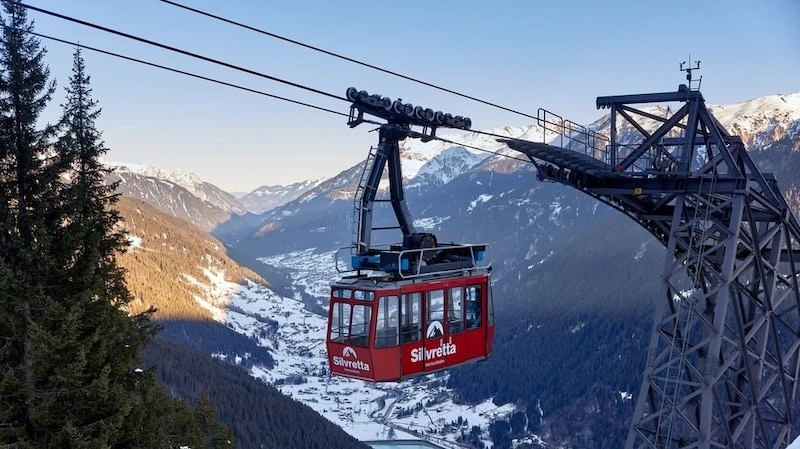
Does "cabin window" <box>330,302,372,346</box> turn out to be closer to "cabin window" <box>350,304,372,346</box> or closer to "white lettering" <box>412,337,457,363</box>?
"cabin window" <box>350,304,372,346</box>

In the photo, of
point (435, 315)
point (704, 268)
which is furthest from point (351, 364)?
point (704, 268)

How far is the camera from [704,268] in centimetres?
1856

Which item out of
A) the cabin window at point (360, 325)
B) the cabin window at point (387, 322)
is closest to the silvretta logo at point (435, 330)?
the cabin window at point (387, 322)

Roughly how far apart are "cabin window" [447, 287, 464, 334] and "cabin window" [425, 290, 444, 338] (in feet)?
0.99

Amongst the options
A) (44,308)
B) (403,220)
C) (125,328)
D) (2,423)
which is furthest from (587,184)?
(2,423)

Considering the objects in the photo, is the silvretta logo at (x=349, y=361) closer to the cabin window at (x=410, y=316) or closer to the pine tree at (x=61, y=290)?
the cabin window at (x=410, y=316)

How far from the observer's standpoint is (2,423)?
14828 millimetres

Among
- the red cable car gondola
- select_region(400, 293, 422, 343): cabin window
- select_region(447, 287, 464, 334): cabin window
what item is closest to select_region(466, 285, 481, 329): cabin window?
the red cable car gondola

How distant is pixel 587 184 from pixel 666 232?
4.24m

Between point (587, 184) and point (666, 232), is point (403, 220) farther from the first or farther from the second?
point (666, 232)

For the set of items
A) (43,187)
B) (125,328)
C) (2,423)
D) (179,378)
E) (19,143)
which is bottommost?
(179,378)

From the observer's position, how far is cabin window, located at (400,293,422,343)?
17.2 m

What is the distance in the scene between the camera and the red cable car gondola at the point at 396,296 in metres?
16.9

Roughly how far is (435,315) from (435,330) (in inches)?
16.4
